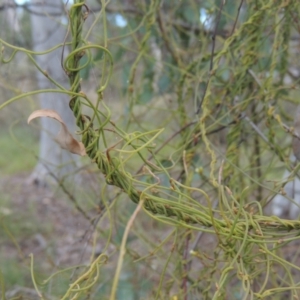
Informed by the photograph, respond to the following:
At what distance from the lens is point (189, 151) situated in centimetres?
107

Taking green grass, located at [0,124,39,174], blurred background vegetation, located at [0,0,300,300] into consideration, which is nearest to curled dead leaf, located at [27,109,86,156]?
blurred background vegetation, located at [0,0,300,300]

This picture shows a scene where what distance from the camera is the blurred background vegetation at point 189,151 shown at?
729mm

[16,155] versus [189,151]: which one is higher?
[16,155]

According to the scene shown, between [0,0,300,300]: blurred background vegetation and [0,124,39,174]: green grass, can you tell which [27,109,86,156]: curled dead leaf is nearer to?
[0,0,300,300]: blurred background vegetation

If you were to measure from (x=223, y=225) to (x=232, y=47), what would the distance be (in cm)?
53

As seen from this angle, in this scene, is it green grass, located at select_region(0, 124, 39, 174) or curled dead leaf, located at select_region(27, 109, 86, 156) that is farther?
green grass, located at select_region(0, 124, 39, 174)

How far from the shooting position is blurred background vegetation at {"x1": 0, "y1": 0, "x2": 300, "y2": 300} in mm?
729

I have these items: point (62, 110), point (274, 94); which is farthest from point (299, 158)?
point (62, 110)

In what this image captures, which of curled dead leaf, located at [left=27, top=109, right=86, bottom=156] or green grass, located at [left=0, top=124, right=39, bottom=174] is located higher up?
green grass, located at [left=0, top=124, right=39, bottom=174]

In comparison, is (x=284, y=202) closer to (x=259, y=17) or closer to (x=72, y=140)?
(x=259, y=17)

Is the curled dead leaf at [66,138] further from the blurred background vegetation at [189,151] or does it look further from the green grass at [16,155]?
the green grass at [16,155]

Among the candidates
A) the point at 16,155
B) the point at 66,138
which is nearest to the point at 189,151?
the point at 66,138

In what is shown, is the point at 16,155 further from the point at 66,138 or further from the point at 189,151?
the point at 66,138

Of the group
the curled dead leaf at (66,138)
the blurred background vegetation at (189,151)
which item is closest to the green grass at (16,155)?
the blurred background vegetation at (189,151)
